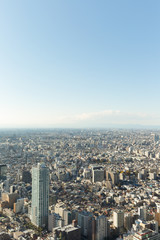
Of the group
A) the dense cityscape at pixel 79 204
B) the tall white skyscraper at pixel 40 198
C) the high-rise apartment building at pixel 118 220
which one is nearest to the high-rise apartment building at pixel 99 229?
the dense cityscape at pixel 79 204

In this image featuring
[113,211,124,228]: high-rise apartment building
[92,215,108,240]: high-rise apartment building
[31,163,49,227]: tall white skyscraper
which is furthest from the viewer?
[31,163,49,227]: tall white skyscraper

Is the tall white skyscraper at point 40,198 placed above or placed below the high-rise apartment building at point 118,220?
above

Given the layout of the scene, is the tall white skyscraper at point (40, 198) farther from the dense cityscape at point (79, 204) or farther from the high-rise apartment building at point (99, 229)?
the high-rise apartment building at point (99, 229)

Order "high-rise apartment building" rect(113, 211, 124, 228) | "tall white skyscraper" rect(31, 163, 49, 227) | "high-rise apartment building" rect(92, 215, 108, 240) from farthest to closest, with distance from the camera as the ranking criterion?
"tall white skyscraper" rect(31, 163, 49, 227) → "high-rise apartment building" rect(113, 211, 124, 228) → "high-rise apartment building" rect(92, 215, 108, 240)

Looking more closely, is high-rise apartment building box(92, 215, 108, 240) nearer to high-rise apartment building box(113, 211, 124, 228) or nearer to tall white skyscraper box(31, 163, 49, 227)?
high-rise apartment building box(113, 211, 124, 228)

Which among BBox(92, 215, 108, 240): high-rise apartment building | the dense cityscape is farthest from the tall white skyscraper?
BBox(92, 215, 108, 240): high-rise apartment building

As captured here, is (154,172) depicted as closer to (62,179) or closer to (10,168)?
(62,179)

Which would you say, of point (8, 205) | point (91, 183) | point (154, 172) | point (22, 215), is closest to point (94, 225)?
point (22, 215)

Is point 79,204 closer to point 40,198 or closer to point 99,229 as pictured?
point 40,198

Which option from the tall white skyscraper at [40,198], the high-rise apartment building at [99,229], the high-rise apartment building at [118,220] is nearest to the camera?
the high-rise apartment building at [99,229]
